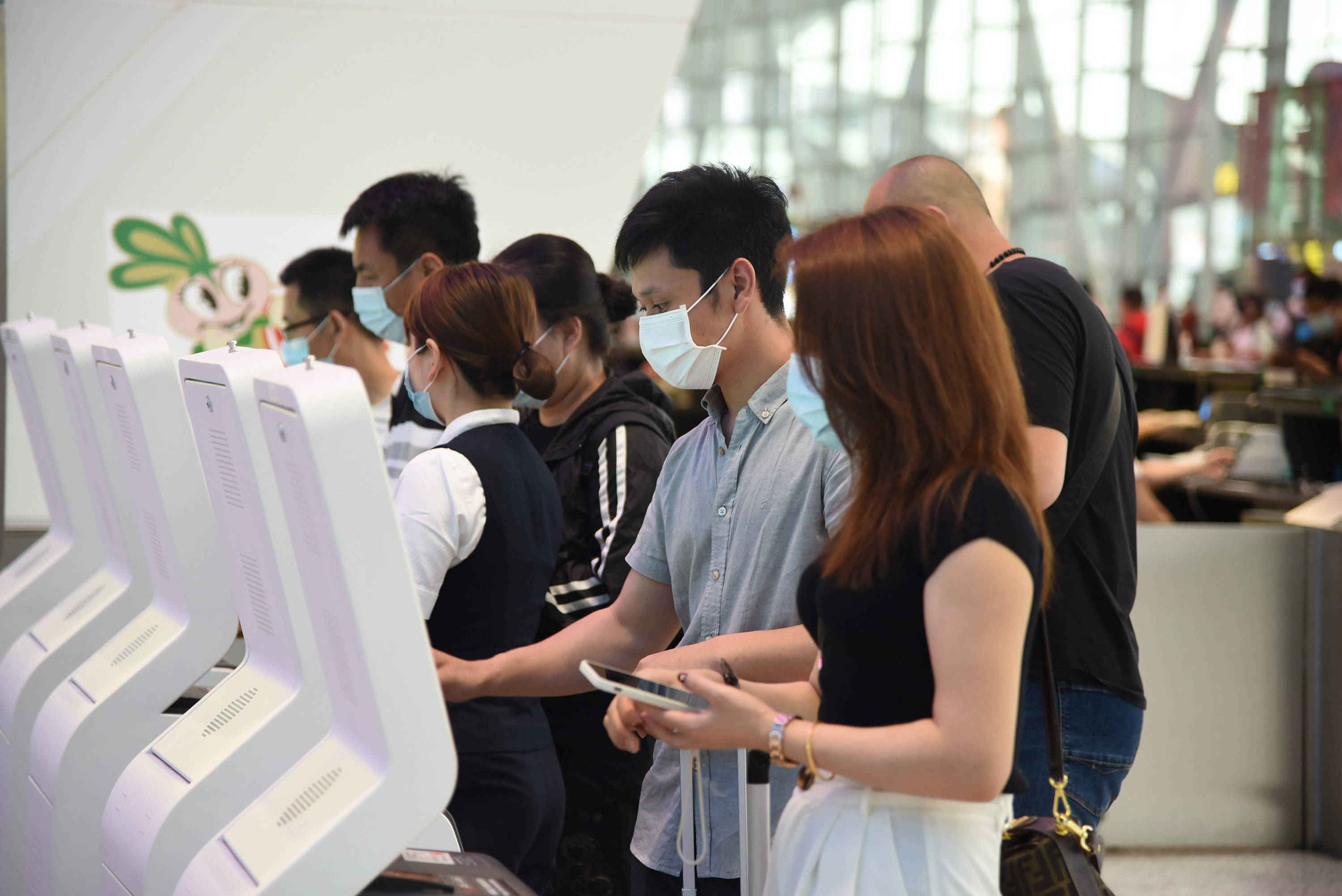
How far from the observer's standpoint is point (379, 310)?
3.11m

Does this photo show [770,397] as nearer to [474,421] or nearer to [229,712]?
[474,421]

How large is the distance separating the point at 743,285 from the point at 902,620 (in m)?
0.78

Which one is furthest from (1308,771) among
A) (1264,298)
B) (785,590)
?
(1264,298)

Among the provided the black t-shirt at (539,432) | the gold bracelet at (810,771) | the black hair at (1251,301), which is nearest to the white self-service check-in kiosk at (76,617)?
the black t-shirt at (539,432)

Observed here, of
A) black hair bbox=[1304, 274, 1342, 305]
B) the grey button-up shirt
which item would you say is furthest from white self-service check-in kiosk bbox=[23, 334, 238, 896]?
black hair bbox=[1304, 274, 1342, 305]

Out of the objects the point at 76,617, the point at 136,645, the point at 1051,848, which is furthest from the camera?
the point at 76,617

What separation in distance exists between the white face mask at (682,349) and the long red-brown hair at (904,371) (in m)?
0.58

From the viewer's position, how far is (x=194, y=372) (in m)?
1.48

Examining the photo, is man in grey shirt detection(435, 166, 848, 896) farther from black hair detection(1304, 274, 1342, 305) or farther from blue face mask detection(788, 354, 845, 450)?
black hair detection(1304, 274, 1342, 305)

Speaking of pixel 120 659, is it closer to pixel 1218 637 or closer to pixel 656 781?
pixel 656 781

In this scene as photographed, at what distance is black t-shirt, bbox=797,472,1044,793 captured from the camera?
120cm

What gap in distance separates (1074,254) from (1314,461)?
13.3 m

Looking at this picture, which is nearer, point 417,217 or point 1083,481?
point 1083,481

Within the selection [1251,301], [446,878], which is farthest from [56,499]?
[1251,301]
